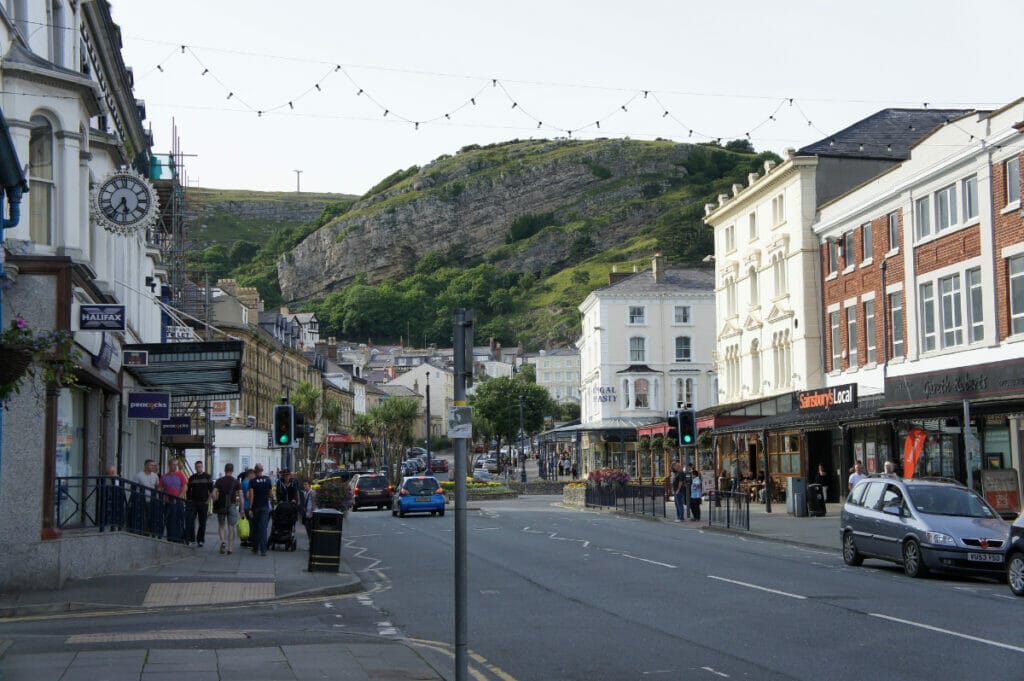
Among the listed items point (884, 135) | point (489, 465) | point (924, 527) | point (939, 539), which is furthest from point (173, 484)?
point (489, 465)

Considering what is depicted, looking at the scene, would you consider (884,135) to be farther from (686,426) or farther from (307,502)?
(307,502)

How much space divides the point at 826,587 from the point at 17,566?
38.4ft

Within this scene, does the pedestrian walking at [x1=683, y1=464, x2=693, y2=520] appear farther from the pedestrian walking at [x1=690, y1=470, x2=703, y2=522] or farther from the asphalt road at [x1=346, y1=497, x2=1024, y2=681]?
the asphalt road at [x1=346, y1=497, x2=1024, y2=681]

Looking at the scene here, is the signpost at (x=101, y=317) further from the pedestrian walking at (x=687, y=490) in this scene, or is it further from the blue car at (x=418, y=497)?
the blue car at (x=418, y=497)

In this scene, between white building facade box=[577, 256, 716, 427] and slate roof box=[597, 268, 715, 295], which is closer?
white building facade box=[577, 256, 716, 427]

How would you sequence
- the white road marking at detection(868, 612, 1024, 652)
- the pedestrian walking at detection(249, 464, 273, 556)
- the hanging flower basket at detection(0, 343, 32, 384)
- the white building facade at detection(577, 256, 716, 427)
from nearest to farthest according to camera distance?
the hanging flower basket at detection(0, 343, 32, 384)
the white road marking at detection(868, 612, 1024, 652)
the pedestrian walking at detection(249, 464, 273, 556)
the white building facade at detection(577, 256, 716, 427)

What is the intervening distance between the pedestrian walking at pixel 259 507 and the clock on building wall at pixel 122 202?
218 inches

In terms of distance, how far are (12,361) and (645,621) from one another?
7.91m

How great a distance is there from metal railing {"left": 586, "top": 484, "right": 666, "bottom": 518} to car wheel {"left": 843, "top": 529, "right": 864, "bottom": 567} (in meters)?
20.4

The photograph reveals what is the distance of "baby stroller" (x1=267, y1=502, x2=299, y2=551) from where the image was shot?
2586 centimetres

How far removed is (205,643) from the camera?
42.7 feet

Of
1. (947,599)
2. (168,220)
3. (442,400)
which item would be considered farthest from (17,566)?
(442,400)

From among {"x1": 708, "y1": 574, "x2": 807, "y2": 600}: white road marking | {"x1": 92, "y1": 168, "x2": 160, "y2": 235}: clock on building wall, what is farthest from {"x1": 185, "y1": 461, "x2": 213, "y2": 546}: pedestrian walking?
{"x1": 708, "y1": 574, "x2": 807, "y2": 600}: white road marking

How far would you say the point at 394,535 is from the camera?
33656 millimetres
